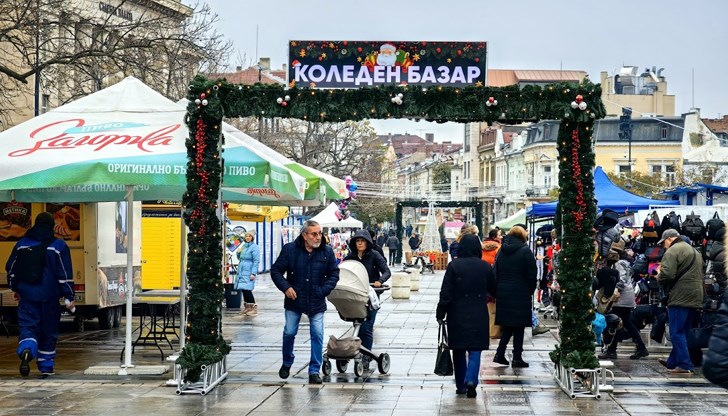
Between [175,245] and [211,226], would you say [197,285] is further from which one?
[175,245]

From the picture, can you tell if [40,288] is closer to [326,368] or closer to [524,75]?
[326,368]

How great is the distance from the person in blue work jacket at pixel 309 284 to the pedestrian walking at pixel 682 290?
161 inches

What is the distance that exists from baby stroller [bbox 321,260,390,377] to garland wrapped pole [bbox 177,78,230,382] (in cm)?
144

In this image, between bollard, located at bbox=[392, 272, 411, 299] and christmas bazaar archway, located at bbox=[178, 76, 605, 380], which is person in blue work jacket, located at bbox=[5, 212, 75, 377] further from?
bollard, located at bbox=[392, 272, 411, 299]

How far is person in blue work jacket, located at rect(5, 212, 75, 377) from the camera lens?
559 inches

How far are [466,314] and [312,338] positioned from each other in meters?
1.94

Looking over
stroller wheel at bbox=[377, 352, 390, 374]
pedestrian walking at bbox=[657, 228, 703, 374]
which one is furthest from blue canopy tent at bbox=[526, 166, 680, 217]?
stroller wheel at bbox=[377, 352, 390, 374]

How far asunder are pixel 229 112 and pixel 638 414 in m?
5.42

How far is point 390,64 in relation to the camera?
13508mm

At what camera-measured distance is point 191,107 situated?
43.3 feet

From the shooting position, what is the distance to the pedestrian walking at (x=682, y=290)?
14430 millimetres

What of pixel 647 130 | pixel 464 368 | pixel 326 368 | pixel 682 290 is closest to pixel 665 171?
pixel 647 130

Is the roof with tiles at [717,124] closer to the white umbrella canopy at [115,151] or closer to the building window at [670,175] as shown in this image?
the building window at [670,175]

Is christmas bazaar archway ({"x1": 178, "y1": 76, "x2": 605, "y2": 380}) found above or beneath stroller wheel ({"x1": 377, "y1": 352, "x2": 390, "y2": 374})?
above
